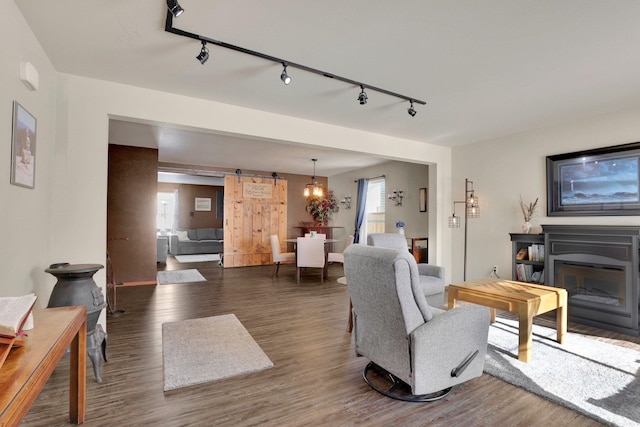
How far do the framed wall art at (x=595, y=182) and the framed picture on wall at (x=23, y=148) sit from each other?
544 centimetres

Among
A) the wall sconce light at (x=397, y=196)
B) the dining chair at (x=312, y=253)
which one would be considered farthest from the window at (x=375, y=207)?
the dining chair at (x=312, y=253)

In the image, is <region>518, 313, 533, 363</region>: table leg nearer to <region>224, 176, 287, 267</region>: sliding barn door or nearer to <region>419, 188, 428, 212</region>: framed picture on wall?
<region>419, 188, 428, 212</region>: framed picture on wall

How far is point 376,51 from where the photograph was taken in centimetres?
247

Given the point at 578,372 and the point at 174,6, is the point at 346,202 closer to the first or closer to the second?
the point at 578,372

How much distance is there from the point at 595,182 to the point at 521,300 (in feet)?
7.50

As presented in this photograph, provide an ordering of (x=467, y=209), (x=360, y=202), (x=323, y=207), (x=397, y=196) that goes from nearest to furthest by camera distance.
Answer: (x=467, y=209)
(x=397, y=196)
(x=360, y=202)
(x=323, y=207)

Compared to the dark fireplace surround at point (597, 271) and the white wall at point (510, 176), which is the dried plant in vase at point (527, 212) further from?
the dark fireplace surround at point (597, 271)

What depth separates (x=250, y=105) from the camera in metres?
3.65

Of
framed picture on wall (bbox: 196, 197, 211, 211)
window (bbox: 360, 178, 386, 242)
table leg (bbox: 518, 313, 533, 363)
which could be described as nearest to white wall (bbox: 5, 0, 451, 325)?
table leg (bbox: 518, 313, 533, 363)

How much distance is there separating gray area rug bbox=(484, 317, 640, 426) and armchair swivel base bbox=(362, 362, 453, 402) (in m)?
0.65

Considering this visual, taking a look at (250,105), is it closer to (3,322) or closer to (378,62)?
(378,62)

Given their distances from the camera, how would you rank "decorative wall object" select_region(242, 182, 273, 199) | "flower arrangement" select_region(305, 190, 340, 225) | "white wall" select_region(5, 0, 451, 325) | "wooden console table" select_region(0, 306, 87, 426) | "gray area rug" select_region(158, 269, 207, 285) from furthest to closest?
"flower arrangement" select_region(305, 190, 340, 225), "decorative wall object" select_region(242, 182, 273, 199), "gray area rug" select_region(158, 269, 207, 285), "white wall" select_region(5, 0, 451, 325), "wooden console table" select_region(0, 306, 87, 426)

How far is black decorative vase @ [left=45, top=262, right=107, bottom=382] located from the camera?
→ 224cm

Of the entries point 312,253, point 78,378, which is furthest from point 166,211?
point 78,378
